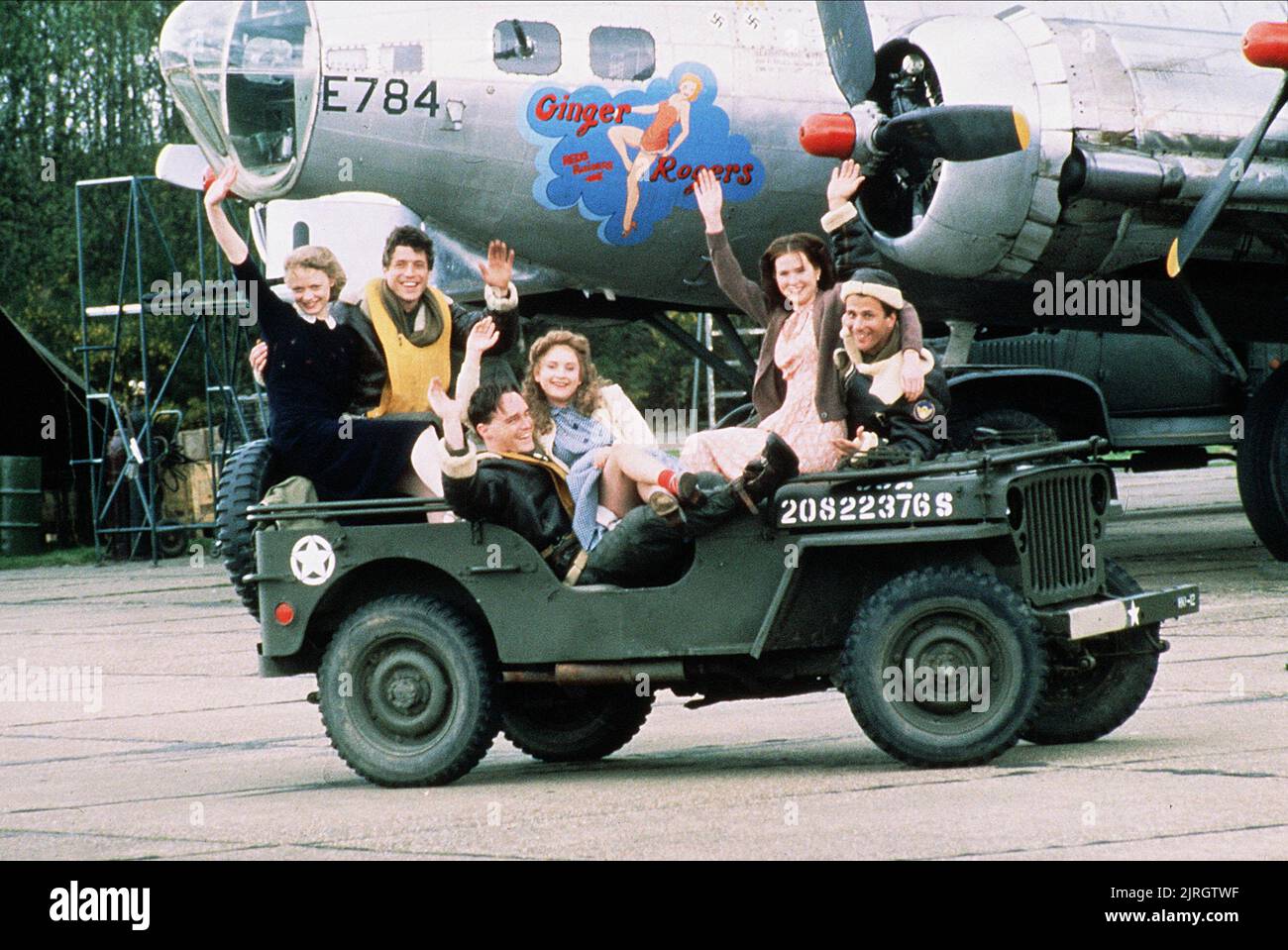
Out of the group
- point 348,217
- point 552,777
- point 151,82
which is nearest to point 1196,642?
point 552,777

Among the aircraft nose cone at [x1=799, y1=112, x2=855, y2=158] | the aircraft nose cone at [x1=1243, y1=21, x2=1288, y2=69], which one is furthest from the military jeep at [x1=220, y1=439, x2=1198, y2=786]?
the aircraft nose cone at [x1=799, y1=112, x2=855, y2=158]

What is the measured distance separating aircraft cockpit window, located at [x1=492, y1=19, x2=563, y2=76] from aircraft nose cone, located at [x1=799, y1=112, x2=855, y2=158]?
7.45 feet

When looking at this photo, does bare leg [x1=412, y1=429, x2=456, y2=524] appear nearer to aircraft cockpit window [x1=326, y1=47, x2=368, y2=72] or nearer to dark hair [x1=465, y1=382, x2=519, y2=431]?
dark hair [x1=465, y1=382, x2=519, y2=431]

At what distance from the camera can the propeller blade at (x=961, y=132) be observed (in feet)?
39.0

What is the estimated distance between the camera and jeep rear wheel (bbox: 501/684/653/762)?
27.2 feet

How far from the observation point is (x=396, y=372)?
879 centimetres

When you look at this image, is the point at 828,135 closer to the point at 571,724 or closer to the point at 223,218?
the point at 223,218

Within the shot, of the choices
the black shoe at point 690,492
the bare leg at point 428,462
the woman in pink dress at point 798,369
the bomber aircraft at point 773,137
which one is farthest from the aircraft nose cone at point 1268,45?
the black shoe at point 690,492

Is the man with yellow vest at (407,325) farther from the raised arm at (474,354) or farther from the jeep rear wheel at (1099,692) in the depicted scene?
the jeep rear wheel at (1099,692)

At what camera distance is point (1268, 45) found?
12.6 metres

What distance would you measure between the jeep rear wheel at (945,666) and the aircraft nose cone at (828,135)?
6.92m

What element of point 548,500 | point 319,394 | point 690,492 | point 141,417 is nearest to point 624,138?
point 319,394

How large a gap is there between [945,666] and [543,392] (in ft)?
6.54
